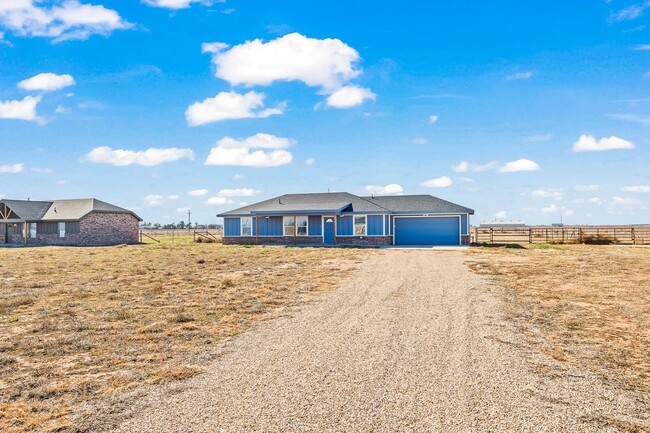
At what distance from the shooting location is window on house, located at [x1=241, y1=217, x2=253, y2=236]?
42.1 meters

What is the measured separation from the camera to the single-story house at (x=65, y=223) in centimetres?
4769

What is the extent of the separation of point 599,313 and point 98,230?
156ft

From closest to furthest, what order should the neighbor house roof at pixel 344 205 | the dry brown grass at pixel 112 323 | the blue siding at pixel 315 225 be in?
the dry brown grass at pixel 112 323, the neighbor house roof at pixel 344 205, the blue siding at pixel 315 225

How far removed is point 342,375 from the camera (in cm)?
696

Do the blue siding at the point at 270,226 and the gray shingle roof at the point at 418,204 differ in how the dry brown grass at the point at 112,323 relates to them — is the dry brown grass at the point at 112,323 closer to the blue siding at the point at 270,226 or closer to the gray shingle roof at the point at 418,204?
the gray shingle roof at the point at 418,204

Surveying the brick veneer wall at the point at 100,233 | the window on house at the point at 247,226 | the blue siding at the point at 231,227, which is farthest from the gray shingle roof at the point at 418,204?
the brick veneer wall at the point at 100,233

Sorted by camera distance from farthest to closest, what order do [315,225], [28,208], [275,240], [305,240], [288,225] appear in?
[28,208] < [275,240] < [288,225] < [305,240] < [315,225]

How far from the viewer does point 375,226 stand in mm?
38781

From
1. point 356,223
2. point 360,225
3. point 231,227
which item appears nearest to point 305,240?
point 356,223

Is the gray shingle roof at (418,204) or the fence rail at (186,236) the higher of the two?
the gray shingle roof at (418,204)

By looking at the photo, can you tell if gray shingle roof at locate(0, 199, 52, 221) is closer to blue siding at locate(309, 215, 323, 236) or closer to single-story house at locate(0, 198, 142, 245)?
single-story house at locate(0, 198, 142, 245)

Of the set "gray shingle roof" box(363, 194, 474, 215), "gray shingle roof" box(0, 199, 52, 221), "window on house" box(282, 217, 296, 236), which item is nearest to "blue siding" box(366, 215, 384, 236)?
"gray shingle roof" box(363, 194, 474, 215)

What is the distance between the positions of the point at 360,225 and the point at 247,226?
1012 centimetres

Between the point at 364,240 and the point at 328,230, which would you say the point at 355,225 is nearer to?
the point at 364,240
